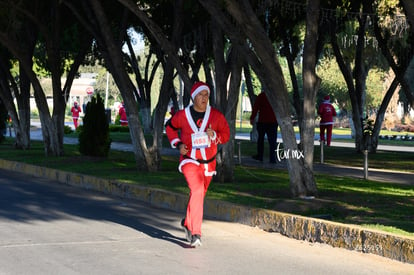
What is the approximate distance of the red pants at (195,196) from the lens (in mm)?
10039

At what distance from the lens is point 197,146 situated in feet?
33.3

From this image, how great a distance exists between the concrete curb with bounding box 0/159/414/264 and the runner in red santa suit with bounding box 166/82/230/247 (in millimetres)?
1510

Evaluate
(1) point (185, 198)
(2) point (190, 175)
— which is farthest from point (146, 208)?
(2) point (190, 175)

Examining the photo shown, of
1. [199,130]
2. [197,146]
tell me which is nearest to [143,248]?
[197,146]

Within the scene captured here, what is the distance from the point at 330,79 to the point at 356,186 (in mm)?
59508

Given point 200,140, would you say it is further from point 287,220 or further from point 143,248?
point 287,220

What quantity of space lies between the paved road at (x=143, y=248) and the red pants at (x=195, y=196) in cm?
27

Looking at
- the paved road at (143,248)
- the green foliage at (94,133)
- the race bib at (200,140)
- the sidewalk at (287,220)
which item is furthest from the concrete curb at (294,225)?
the green foliage at (94,133)

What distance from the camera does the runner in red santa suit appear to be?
1006 centimetres

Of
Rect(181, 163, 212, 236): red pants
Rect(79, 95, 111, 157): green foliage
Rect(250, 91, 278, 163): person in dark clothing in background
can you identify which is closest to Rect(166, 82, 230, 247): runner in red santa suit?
Rect(181, 163, 212, 236): red pants

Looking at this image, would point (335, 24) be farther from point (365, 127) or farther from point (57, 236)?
point (57, 236)

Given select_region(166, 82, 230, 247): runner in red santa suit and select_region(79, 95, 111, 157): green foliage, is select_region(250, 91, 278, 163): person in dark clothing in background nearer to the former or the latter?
select_region(79, 95, 111, 157): green foliage

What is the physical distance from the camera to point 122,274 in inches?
332

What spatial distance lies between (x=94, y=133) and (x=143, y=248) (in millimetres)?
13972
